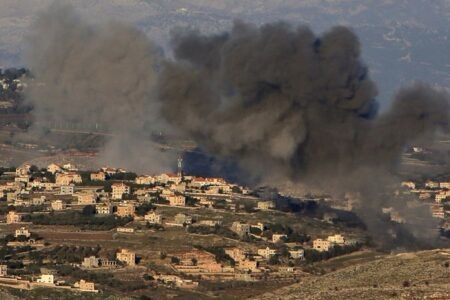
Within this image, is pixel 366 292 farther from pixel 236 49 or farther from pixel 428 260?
pixel 236 49

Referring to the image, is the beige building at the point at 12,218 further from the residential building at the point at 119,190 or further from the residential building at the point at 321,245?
the residential building at the point at 321,245

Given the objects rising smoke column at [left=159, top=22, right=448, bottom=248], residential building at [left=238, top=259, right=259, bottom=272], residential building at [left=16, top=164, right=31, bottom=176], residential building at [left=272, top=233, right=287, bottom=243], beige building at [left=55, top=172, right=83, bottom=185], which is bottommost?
residential building at [left=238, top=259, right=259, bottom=272]

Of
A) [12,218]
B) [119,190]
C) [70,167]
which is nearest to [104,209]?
[12,218]

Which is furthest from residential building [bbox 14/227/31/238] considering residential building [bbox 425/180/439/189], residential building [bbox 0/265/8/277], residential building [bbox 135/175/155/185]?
residential building [bbox 425/180/439/189]

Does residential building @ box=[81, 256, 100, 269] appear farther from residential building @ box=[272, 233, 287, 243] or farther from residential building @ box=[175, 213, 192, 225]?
residential building @ box=[175, 213, 192, 225]

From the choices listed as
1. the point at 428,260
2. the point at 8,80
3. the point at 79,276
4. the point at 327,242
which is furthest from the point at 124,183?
the point at 8,80

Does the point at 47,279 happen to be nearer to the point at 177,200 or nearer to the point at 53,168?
the point at 177,200

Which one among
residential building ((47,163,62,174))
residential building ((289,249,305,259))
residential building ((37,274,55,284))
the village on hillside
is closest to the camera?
residential building ((37,274,55,284))
